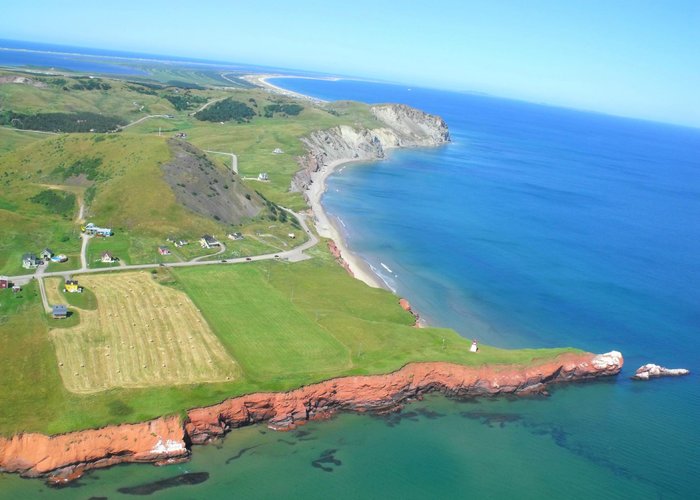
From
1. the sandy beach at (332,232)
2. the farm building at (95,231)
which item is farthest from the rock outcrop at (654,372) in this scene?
the farm building at (95,231)

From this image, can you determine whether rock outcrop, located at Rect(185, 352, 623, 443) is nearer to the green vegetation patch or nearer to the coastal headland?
the coastal headland

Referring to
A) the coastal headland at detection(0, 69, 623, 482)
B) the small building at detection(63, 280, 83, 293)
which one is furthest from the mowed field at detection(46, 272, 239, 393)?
the small building at detection(63, 280, 83, 293)

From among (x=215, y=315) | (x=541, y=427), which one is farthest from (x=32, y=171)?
(x=541, y=427)

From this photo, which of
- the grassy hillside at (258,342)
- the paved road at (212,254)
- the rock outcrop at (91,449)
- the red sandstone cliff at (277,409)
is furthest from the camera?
the paved road at (212,254)

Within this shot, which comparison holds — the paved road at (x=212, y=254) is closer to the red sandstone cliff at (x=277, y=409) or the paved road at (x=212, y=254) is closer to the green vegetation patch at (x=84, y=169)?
the green vegetation patch at (x=84, y=169)

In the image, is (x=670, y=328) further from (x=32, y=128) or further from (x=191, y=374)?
(x=32, y=128)
